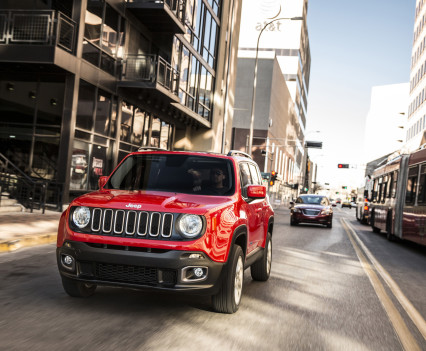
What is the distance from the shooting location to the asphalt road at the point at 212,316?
4.50m

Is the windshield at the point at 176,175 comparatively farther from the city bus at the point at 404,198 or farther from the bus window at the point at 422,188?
the bus window at the point at 422,188

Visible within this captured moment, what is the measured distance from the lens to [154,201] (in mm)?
5359

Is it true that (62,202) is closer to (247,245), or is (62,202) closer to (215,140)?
(247,245)

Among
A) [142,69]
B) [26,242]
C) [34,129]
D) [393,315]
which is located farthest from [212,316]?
[142,69]

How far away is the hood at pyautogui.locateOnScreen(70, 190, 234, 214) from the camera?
521 centimetres

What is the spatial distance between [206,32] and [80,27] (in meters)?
15.4

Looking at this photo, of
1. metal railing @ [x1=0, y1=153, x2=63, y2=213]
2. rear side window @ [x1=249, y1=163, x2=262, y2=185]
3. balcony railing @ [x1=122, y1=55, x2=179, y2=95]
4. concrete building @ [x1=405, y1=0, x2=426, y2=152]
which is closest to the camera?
rear side window @ [x1=249, y1=163, x2=262, y2=185]

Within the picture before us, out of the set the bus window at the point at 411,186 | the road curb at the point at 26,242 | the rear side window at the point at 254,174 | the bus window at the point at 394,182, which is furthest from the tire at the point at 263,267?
the bus window at the point at 394,182

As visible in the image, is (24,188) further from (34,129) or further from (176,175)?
(176,175)

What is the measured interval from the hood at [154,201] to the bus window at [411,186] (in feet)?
37.6

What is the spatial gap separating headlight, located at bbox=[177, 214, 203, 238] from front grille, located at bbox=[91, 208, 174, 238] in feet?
0.33

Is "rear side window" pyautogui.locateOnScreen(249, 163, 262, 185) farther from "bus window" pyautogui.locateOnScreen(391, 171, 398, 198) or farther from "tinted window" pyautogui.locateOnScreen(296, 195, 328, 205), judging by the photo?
"tinted window" pyautogui.locateOnScreen(296, 195, 328, 205)

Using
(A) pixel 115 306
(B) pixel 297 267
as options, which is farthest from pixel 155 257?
(B) pixel 297 267

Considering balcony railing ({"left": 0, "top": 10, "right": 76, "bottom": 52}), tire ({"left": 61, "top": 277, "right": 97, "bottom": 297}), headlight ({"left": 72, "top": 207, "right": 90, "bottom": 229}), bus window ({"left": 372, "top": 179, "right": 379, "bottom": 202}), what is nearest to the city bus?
bus window ({"left": 372, "top": 179, "right": 379, "bottom": 202})
